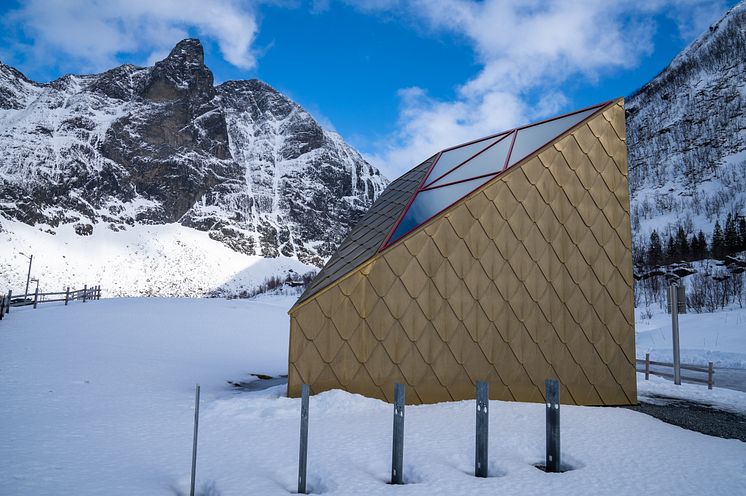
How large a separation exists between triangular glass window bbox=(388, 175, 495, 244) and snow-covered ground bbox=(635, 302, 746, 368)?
17.8 meters

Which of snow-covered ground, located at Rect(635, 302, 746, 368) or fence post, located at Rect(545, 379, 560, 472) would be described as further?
snow-covered ground, located at Rect(635, 302, 746, 368)

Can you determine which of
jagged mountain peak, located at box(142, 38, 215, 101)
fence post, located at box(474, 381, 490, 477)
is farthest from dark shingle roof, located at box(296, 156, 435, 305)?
jagged mountain peak, located at box(142, 38, 215, 101)

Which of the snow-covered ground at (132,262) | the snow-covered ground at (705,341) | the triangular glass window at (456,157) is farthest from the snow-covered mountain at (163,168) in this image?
the triangular glass window at (456,157)

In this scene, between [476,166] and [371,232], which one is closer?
[476,166]

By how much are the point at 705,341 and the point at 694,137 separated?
314ft

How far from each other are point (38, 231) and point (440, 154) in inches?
3611

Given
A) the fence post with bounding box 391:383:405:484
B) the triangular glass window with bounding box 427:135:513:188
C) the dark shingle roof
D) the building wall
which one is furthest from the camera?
the triangular glass window with bounding box 427:135:513:188

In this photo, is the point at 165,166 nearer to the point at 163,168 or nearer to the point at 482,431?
the point at 163,168

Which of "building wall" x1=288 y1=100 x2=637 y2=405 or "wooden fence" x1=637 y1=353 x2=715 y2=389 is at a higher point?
"building wall" x1=288 y1=100 x2=637 y2=405

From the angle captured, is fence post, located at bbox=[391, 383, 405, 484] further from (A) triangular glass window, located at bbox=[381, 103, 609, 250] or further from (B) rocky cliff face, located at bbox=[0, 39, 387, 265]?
(B) rocky cliff face, located at bbox=[0, 39, 387, 265]

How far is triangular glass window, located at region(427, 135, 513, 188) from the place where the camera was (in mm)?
11317

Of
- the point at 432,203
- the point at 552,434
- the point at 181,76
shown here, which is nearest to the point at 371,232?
the point at 432,203

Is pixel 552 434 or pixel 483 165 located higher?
pixel 483 165

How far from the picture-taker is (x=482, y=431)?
235 inches
